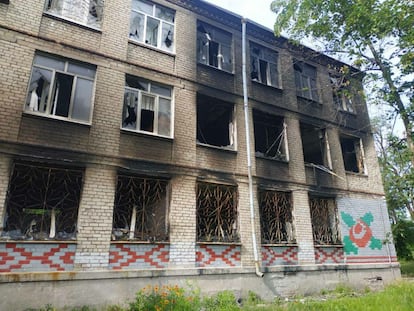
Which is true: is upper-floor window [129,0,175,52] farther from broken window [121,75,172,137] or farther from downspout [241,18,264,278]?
downspout [241,18,264,278]

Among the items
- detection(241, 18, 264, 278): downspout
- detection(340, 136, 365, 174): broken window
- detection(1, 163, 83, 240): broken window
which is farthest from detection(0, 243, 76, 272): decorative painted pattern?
detection(340, 136, 365, 174): broken window

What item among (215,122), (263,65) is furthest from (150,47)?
(263,65)

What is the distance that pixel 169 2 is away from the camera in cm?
976

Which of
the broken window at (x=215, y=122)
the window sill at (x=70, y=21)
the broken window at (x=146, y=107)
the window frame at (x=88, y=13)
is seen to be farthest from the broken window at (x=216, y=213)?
the window frame at (x=88, y=13)

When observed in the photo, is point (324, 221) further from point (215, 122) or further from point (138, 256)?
point (138, 256)

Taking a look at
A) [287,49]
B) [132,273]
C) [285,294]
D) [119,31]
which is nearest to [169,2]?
[119,31]

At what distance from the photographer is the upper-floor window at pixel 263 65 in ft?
36.8

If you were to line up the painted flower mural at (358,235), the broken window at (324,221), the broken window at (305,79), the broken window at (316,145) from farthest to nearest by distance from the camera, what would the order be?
1. the broken window at (305,79)
2. the broken window at (316,145)
3. the painted flower mural at (358,235)
4. the broken window at (324,221)

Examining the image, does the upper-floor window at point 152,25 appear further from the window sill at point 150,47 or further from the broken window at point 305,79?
the broken window at point 305,79

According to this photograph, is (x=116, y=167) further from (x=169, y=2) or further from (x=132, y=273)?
(x=169, y=2)

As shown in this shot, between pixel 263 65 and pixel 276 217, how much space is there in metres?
5.93

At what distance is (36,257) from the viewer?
5930 millimetres

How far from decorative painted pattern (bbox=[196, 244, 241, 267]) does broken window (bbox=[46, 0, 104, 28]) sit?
6.95m

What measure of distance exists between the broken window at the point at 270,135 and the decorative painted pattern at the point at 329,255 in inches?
131
